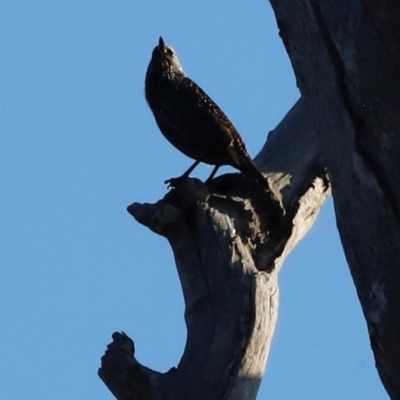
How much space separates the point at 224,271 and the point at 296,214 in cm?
86

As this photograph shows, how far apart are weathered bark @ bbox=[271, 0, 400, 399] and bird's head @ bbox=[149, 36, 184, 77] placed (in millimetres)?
3513

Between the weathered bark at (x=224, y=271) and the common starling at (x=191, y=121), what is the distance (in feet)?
1.77

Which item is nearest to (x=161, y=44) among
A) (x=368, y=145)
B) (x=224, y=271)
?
(x=224, y=271)

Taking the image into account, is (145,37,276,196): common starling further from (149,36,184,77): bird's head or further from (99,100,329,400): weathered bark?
(99,100,329,400): weathered bark

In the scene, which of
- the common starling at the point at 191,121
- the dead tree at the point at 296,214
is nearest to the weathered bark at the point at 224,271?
the dead tree at the point at 296,214

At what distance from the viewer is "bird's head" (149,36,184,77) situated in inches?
257

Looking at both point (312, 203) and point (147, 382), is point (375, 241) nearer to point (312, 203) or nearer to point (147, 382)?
point (147, 382)

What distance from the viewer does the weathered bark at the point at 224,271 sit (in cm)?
378

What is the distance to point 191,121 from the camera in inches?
235

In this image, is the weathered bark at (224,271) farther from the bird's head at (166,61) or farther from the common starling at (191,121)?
the bird's head at (166,61)

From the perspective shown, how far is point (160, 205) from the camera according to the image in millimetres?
4336

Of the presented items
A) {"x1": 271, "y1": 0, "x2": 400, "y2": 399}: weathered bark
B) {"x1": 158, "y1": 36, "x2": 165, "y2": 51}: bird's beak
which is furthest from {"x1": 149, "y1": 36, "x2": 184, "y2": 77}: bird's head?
{"x1": 271, "y1": 0, "x2": 400, "y2": 399}: weathered bark

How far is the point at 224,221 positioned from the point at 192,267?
0.24 metres

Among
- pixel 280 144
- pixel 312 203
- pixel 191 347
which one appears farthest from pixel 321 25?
pixel 280 144
